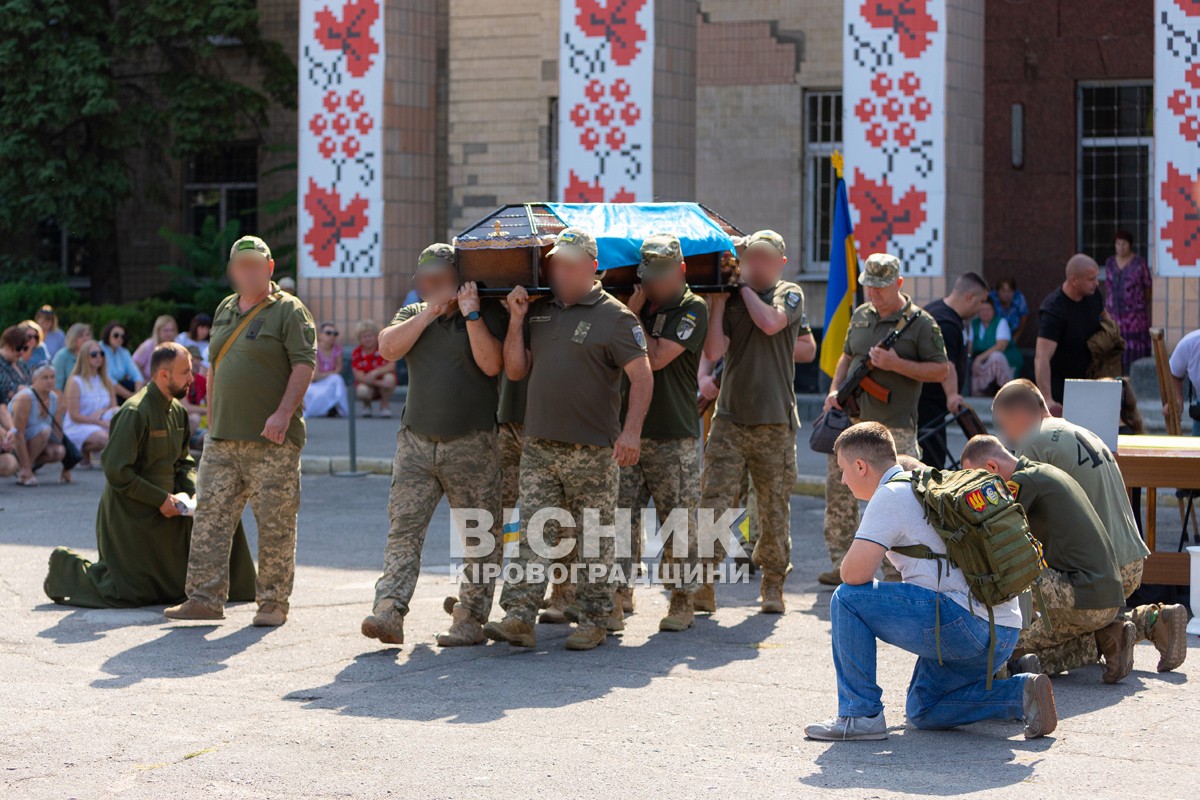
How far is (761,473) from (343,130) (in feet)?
42.9

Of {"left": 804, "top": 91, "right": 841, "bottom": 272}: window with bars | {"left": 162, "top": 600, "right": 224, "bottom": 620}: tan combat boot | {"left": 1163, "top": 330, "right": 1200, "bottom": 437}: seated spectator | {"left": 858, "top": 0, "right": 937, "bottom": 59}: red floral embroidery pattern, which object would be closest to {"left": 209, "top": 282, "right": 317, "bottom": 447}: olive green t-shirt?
{"left": 162, "top": 600, "right": 224, "bottom": 620}: tan combat boot

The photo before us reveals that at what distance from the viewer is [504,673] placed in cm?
777

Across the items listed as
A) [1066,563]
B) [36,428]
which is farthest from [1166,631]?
[36,428]

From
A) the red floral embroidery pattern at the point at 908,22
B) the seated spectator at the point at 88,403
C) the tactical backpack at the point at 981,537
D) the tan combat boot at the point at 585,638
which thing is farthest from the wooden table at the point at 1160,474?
the seated spectator at the point at 88,403

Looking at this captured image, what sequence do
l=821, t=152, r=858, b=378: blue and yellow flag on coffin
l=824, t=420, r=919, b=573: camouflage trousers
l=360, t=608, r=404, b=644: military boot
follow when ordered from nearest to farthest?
l=360, t=608, r=404, b=644: military boot → l=824, t=420, r=919, b=573: camouflage trousers → l=821, t=152, r=858, b=378: blue and yellow flag on coffin

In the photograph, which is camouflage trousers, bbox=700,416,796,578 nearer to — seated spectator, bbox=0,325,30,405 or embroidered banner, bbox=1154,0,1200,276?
seated spectator, bbox=0,325,30,405

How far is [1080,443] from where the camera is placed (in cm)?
764

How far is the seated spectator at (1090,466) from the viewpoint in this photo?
7613mm

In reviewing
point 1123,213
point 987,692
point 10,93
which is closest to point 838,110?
point 1123,213

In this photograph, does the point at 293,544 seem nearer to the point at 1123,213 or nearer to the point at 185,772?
the point at 185,772

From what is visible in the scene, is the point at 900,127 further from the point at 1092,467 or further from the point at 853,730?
the point at 853,730

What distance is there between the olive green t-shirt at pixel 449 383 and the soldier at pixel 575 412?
0.20m

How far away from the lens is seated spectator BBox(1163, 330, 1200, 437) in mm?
11516

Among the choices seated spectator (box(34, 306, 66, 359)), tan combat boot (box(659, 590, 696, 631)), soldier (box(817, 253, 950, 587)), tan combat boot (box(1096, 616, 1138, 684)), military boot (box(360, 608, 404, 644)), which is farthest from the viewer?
seated spectator (box(34, 306, 66, 359))
